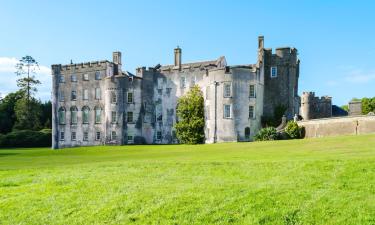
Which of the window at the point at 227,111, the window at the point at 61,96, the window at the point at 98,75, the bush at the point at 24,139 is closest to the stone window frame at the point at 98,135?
the window at the point at 98,75

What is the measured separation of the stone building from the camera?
53.3 metres

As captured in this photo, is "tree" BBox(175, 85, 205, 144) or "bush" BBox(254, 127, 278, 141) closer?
"bush" BBox(254, 127, 278, 141)

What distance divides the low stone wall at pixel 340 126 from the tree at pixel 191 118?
39.1 ft

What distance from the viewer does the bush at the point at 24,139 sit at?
69.1 metres

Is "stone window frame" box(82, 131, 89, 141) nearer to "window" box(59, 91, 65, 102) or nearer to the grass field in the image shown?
"window" box(59, 91, 65, 102)

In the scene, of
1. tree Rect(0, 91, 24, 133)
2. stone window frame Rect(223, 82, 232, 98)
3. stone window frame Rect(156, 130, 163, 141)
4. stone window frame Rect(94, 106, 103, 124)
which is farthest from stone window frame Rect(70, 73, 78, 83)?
stone window frame Rect(223, 82, 232, 98)

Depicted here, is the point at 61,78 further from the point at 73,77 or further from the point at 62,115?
the point at 62,115

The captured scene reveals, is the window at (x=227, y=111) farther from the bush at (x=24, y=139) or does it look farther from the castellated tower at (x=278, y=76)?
the bush at (x=24, y=139)

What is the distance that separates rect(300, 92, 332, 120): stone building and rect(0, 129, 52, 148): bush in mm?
40413

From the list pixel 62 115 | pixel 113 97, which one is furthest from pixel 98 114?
pixel 62 115

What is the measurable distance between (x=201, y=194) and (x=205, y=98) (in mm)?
40542

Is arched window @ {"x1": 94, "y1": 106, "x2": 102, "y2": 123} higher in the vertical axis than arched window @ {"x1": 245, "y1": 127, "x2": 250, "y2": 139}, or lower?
higher

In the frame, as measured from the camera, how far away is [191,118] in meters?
51.6

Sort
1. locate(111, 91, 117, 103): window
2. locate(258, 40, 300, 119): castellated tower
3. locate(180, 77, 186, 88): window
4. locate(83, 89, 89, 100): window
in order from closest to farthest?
locate(258, 40, 300, 119): castellated tower, locate(180, 77, 186, 88): window, locate(111, 91, 117, 103): window, locate(83, 89, 89, 100): window
